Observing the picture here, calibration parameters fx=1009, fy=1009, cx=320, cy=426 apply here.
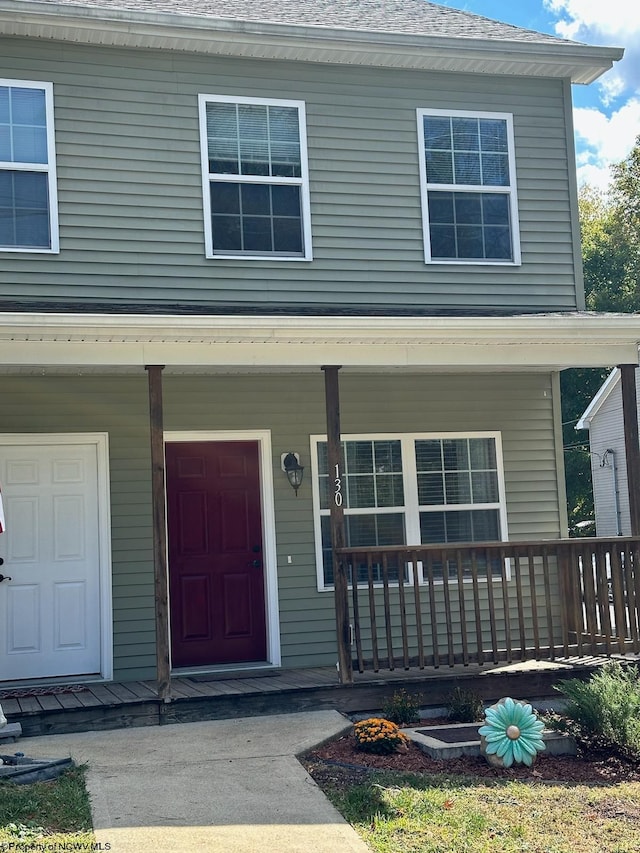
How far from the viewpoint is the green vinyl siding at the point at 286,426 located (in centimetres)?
903

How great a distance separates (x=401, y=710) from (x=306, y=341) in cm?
301

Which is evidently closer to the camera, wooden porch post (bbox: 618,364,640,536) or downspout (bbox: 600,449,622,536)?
wooden porch post (bbox: 618,364,640,536)

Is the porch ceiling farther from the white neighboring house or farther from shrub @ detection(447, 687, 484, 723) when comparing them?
the white neighboring house

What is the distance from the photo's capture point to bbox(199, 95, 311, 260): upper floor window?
373 inches

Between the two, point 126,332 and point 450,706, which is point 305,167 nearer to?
point 126,332

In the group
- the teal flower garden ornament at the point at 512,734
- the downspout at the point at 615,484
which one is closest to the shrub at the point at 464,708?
the teal flower garden ornament at the point at 512,734

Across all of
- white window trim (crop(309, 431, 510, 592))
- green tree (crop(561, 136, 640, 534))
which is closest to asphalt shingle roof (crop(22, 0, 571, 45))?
white window trim (crop(309, 431, 510, 592))

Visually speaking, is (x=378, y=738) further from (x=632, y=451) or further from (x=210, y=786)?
(x=632, y=451)

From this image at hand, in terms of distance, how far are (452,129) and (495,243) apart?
3.99 ft

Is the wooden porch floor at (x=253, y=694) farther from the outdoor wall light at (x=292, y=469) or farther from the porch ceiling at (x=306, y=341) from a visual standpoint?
the porch ceiling at (x=306, y=341)

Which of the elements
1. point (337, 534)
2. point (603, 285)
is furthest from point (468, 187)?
point (603, 285)

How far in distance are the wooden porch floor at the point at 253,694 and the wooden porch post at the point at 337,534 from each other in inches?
8.8

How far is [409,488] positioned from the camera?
32.7ft

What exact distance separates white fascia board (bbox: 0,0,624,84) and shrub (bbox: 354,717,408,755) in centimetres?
622
